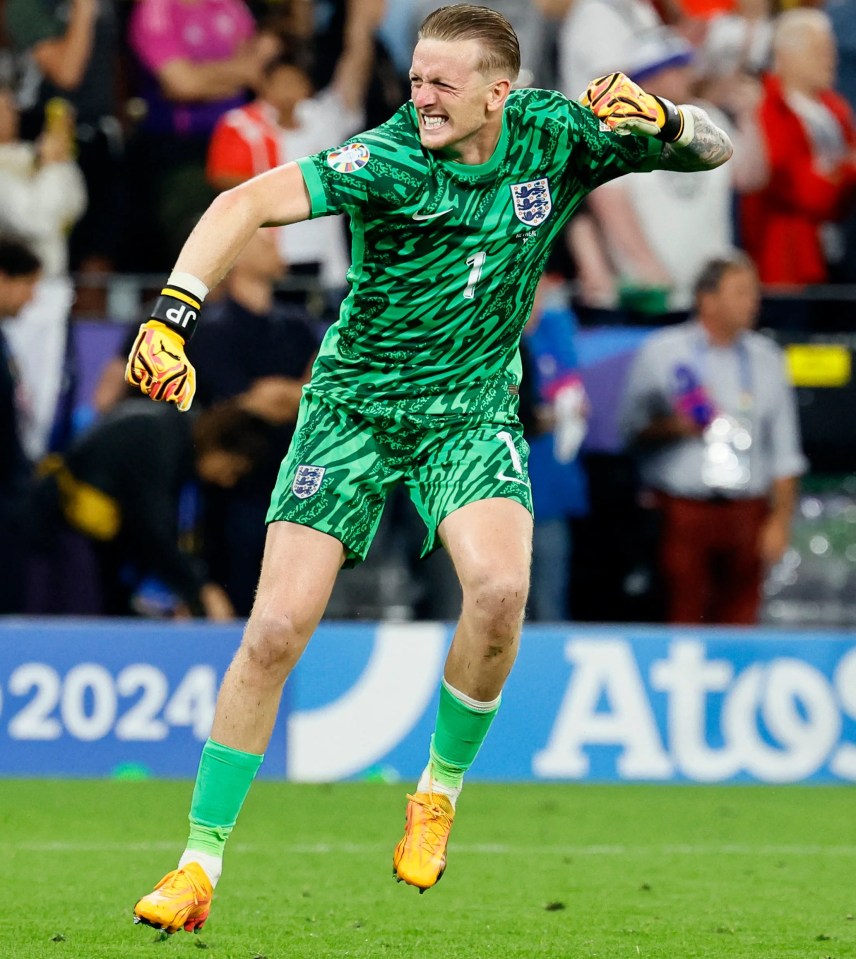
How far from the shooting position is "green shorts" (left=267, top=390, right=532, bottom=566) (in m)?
4.98

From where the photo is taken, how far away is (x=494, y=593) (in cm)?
481

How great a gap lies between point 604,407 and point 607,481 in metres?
0.41

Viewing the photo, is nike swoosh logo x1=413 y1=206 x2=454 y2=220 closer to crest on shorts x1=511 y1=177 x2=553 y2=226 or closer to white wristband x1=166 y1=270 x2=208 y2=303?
crest on shorts x1=511 y1=177 x2=553 y2=226

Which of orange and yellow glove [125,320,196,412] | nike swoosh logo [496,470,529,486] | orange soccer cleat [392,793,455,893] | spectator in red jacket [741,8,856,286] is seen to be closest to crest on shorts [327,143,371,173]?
orange and yellow glove [125,320,196,412]

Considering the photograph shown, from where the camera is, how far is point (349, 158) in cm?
477

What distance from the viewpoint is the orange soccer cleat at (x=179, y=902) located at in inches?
175

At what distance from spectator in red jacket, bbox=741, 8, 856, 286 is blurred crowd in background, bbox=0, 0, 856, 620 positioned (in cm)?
2

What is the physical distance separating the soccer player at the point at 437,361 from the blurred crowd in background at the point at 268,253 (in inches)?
169

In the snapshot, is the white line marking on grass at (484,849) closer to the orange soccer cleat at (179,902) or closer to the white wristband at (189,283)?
the orange soccer cleat at (179,902)

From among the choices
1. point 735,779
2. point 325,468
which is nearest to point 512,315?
point 325,468

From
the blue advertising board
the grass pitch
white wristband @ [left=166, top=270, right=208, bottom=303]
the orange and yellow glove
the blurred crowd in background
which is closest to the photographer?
the orange and yellow glove

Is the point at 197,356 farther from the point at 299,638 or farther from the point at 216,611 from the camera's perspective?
the point at 299,638

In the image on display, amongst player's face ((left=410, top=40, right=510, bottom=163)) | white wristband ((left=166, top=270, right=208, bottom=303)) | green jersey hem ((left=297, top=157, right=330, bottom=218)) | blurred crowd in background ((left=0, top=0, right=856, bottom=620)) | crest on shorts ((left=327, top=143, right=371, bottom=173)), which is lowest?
blurred crowd in background ((left=0, top=0, right=856, bottom=620))

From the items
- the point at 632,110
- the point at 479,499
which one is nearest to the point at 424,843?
the point at 479,499
